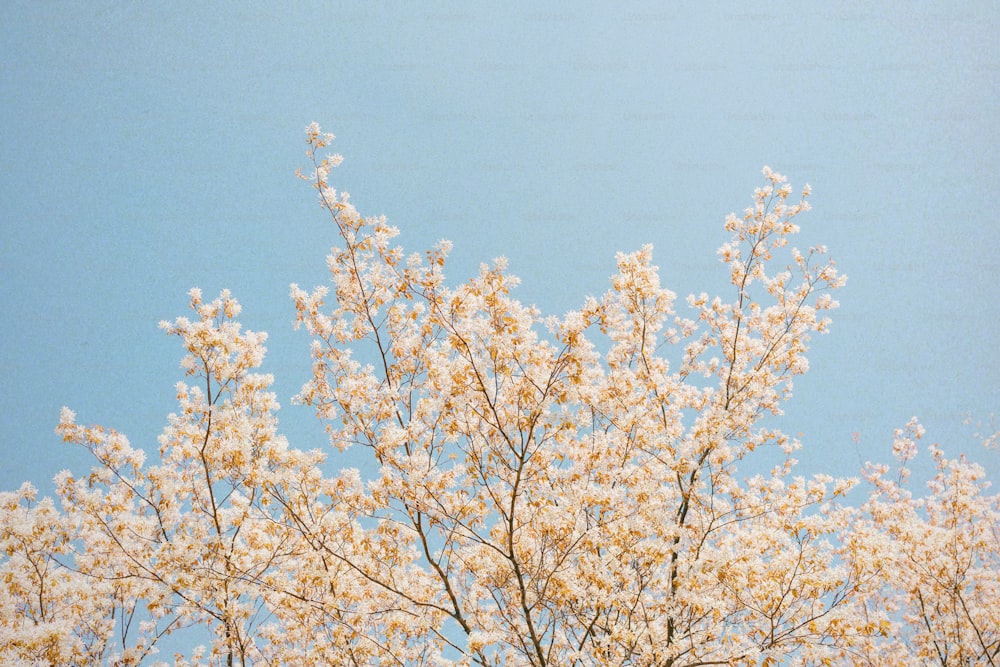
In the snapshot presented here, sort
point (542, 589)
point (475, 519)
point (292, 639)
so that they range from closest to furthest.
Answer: point (542, 589), point (475, 519), point (292, 639)

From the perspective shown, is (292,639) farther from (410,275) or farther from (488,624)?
(410,275)

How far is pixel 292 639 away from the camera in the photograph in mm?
7078

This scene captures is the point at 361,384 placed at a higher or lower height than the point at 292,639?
higher

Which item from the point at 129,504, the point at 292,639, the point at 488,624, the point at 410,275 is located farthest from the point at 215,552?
the point at 410,275

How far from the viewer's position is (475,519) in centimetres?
642

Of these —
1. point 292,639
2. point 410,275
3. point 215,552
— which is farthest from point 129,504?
point 410,275

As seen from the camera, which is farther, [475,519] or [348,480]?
[475,519]

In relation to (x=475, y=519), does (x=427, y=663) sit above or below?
below

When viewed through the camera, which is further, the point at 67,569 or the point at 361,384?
the point at 67,569

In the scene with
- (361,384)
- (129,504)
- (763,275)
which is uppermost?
(763,275)

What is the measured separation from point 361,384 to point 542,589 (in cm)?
286

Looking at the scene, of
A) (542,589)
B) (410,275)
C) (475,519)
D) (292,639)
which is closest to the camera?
(410,275)

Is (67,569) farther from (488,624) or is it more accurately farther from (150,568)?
(488,624)

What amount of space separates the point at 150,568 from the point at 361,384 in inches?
123
